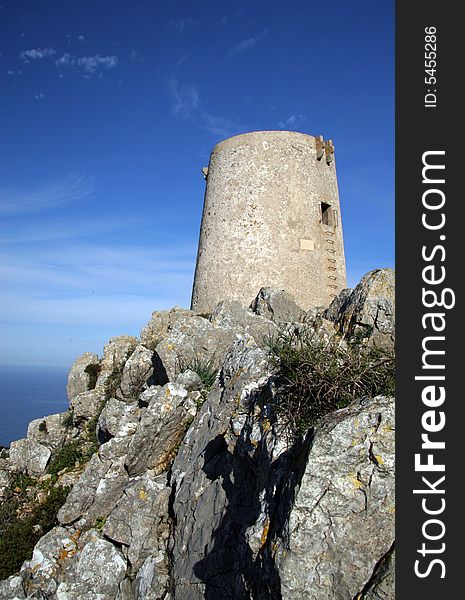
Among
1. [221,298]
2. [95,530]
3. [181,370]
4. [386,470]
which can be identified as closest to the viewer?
[386,470]

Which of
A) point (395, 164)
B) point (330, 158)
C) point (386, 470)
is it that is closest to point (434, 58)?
point (395, 164)

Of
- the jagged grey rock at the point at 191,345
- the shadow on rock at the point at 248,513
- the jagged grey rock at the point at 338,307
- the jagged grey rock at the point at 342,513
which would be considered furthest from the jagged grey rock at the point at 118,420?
the jagged grey rock at the point at 342,513

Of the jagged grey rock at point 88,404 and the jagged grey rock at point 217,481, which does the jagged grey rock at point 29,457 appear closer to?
the jagged grey rock at point 88,404

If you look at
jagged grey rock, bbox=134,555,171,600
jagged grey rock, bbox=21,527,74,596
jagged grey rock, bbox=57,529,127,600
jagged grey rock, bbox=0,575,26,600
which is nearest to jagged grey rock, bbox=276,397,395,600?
jagged grey rock, bbox=134,555,171,600

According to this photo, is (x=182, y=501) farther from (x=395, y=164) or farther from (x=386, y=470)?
(x=395, y=164)

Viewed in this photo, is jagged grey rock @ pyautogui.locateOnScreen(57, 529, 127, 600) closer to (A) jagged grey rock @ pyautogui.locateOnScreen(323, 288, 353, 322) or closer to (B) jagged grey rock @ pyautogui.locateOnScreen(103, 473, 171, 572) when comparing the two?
(B) jagged grey rock @ pyautogui.locateOnScreen(103, 473, 171, 572)

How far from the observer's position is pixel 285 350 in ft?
16.2

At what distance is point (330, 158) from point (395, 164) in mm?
10196

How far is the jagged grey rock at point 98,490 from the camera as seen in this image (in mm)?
6650

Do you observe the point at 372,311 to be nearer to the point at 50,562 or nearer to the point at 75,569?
the point at 75,569

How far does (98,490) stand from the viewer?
268 inches

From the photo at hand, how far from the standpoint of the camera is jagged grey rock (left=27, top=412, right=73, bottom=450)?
36.3ft

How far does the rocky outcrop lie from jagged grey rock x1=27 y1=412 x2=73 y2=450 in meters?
0.06

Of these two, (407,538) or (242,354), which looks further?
Result: (242,354)
